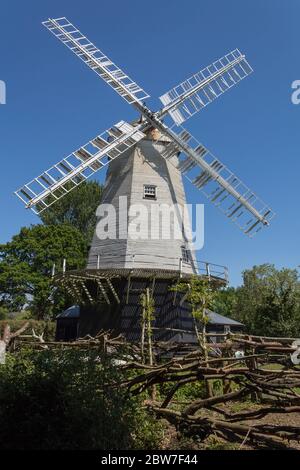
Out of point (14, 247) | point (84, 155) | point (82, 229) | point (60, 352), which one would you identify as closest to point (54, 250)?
point (14, 247)

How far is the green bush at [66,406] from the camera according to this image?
4.83 m

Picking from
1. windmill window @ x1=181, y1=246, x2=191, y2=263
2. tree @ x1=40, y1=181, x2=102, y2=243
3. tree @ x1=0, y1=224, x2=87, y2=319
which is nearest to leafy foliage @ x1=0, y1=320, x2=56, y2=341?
tree @ x1=0, y1=224, x2=87, y2=319

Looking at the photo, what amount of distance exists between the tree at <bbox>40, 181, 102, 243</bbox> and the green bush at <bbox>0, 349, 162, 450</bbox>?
3906cm

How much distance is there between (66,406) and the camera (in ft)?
16.6

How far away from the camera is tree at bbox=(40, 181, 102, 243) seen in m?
45.0

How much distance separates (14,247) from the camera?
131ft

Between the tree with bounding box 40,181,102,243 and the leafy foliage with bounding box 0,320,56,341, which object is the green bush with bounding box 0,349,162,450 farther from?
the tree with bounding box 40,181,102,243

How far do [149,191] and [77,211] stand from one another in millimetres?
25334

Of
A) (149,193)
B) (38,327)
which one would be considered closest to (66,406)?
(149,193)

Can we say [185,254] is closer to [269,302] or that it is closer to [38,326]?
[269,302]

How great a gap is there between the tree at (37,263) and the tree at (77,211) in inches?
158

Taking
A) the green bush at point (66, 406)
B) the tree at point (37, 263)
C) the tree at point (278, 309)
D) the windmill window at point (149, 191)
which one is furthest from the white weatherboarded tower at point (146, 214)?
the tree at point (37, 263)

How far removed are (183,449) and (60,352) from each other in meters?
2.03
